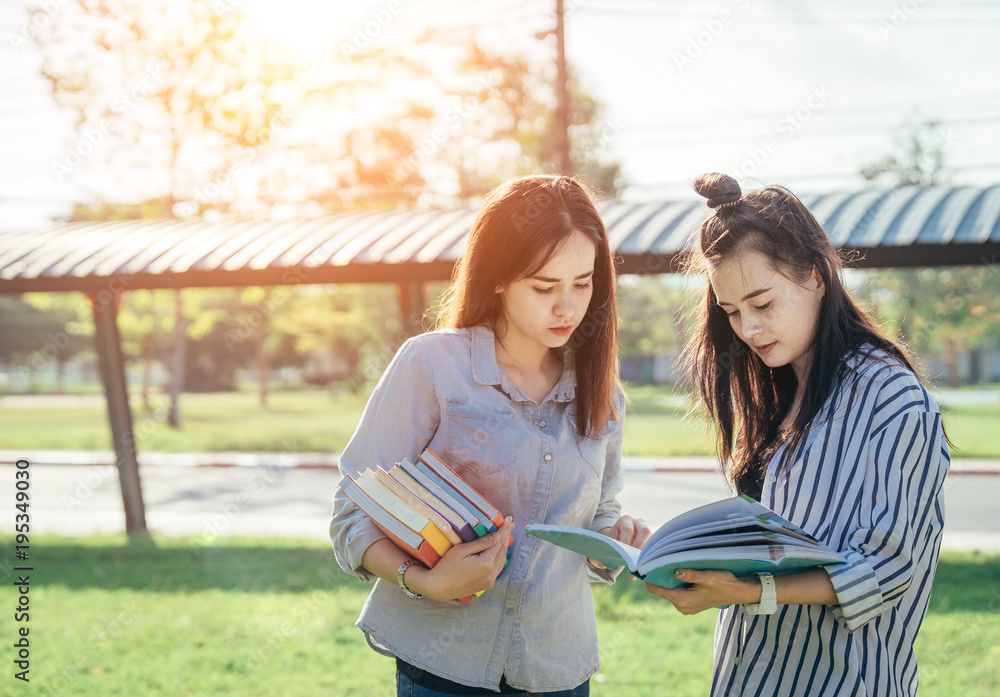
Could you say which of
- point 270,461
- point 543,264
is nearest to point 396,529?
point 543,264

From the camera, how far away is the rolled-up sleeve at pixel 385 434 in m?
1.84

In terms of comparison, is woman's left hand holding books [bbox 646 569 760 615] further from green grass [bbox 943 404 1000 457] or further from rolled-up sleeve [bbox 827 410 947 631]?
green grass [bbox 943 404 1000 457]

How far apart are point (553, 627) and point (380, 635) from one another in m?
0.43

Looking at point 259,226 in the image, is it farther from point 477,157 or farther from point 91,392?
point 91,392

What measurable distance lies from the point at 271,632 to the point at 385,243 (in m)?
3.50

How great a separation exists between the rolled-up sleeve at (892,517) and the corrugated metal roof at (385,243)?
4.18 meters

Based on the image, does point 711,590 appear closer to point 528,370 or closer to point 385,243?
point 528,370

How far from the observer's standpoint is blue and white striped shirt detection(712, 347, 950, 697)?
5.04 feet

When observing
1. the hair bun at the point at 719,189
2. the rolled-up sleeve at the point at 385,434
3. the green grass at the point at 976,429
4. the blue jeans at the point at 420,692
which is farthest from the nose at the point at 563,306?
the green grass at the point at 976,429

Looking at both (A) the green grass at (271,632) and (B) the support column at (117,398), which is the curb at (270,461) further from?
(A) the green grass at (271,632)

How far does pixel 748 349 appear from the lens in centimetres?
218

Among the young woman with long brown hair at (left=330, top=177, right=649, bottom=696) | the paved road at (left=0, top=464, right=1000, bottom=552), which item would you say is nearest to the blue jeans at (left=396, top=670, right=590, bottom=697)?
the young woman with long brown hair at (left=330, top=177, right=649, bottom=696)

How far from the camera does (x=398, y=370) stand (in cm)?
194

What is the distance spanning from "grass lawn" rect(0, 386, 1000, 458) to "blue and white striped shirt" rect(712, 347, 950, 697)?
10.9 metres
